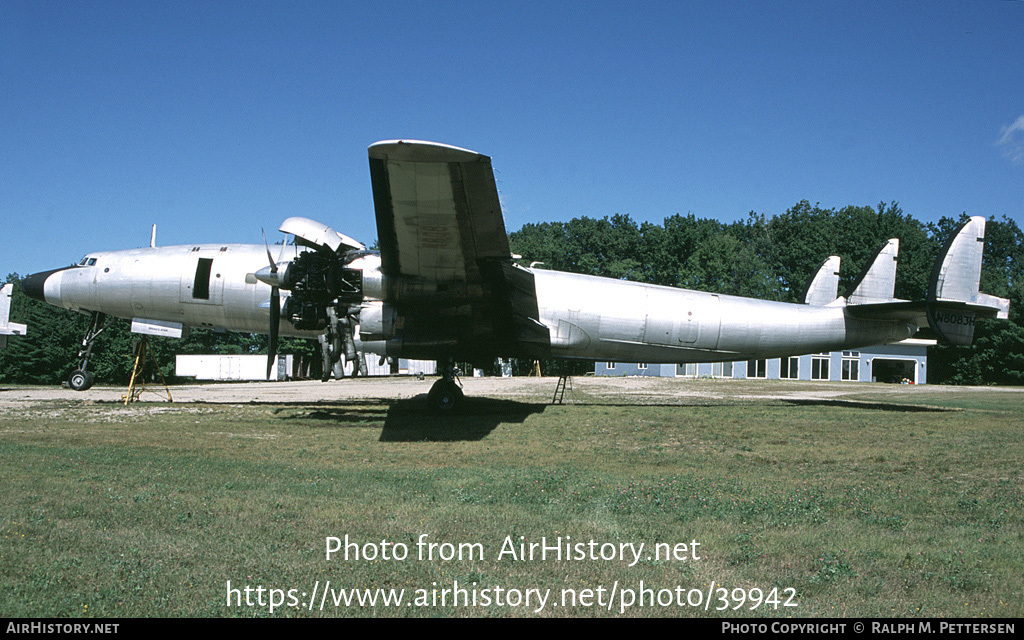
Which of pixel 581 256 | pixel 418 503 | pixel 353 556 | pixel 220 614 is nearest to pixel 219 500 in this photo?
pixel 418 503

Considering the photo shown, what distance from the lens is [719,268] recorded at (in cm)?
6700

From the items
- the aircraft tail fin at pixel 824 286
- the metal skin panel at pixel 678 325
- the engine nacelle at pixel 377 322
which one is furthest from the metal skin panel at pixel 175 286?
the aircraft tail fin at pixel 824 286

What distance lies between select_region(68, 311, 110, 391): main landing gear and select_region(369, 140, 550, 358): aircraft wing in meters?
9.88

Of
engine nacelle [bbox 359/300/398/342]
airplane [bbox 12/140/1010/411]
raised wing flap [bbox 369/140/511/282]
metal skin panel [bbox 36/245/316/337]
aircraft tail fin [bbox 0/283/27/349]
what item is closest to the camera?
raised wing flap [bbox 369/140/511/282]

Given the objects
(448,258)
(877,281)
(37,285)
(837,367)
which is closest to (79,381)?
(37,285)

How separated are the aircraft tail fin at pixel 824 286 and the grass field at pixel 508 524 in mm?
7290

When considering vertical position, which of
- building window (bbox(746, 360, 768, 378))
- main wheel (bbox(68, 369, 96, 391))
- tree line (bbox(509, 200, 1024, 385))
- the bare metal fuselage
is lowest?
main wheel (bbox(68, 369, 96, 391))

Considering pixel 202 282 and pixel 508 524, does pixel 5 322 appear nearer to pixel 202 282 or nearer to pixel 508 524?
pixel 202 282

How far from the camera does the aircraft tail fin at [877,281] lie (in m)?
18.1

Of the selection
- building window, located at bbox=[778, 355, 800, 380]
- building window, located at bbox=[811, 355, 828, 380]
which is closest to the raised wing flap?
building window, located at bbox=[778, 355, 800, 380]

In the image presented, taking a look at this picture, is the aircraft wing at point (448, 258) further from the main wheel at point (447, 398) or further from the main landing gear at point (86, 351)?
the main landing gear at point (86, 351)

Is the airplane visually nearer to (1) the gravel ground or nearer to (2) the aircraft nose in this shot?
(2) the aircraft nose

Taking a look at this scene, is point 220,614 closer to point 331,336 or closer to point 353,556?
point 353,556

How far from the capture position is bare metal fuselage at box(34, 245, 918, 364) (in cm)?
1686
